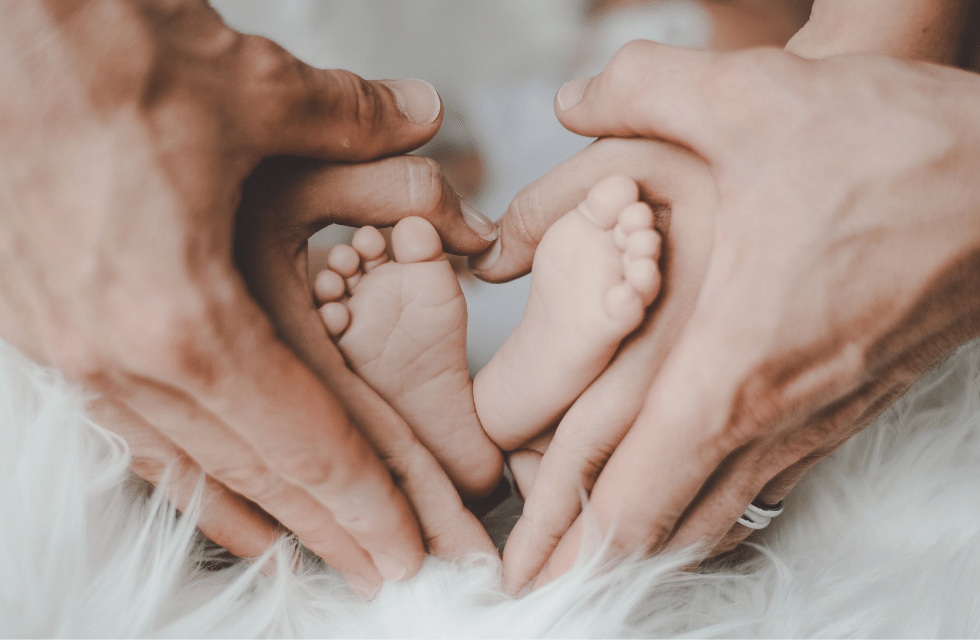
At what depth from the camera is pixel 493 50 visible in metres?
0.74

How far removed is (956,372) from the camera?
0.64 metres

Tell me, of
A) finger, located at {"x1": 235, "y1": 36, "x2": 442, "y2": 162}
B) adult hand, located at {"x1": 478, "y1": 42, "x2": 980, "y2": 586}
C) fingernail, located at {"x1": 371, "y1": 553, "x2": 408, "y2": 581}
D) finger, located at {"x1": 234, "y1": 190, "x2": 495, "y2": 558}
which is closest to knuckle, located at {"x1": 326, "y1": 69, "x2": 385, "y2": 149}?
finger, located at {"x1": 235, "y1": 36, "x2": 442, "y2": 162}

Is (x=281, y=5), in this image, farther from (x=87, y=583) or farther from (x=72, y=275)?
(x=87, y=583)

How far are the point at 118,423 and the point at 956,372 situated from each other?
0.76m

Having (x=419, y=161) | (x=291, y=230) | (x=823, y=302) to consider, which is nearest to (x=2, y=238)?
(x=291, y=230)

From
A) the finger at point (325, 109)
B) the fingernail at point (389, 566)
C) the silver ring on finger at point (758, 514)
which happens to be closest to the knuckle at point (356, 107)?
the finger at point (325, 109)

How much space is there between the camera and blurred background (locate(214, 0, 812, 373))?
2.38 feet

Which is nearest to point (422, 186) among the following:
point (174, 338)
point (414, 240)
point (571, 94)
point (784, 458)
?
point (414, 240)

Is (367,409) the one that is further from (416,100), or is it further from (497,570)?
(416,100)

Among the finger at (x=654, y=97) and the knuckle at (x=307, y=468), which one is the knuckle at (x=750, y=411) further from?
the knuckle at (x=307, y=468)

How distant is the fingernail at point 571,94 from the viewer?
596 mm

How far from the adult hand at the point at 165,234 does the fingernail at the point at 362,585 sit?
79 mm

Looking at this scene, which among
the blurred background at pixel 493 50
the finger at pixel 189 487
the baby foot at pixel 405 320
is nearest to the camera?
the finger at pixel 189 487

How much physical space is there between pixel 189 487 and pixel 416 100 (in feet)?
1.29
